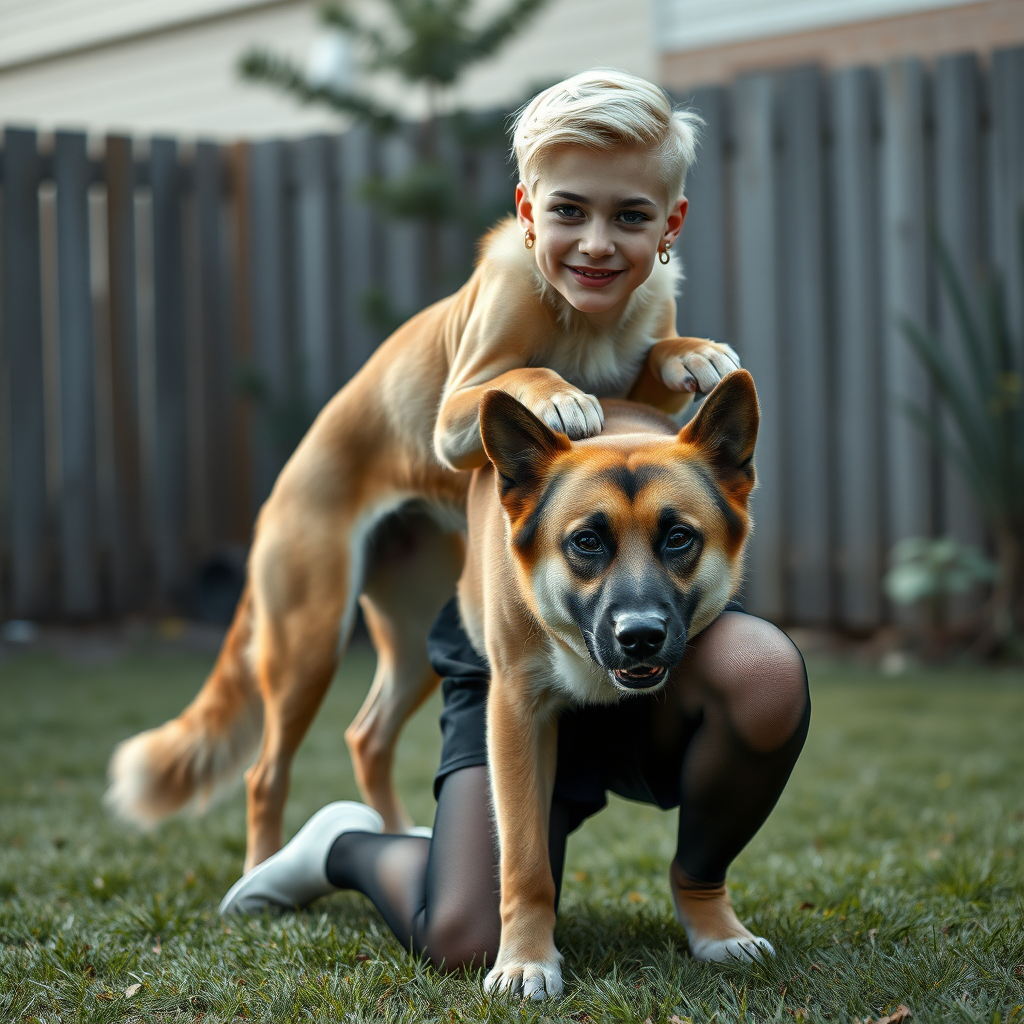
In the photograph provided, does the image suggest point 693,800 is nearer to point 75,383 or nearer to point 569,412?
point 569,412

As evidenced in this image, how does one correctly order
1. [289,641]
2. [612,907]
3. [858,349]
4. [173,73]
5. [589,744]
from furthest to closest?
[173,73]
[858,349]
[289,641]
[612,907]
[589,744]

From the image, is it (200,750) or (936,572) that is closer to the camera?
(200,750)

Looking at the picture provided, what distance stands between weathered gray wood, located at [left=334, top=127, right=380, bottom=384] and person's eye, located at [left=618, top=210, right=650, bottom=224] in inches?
209

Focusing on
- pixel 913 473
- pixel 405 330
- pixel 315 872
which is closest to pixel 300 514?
pixel 405 330

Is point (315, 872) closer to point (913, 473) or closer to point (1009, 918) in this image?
point (1009, 918)

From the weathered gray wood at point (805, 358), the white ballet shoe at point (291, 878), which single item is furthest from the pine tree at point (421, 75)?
the white ballet shoe at point (291, 878)

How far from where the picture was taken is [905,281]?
660cm

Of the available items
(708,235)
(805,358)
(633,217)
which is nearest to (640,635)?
(633,217)

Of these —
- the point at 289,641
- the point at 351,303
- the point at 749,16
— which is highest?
the point at 749,16

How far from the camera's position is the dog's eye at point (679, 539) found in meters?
2.01

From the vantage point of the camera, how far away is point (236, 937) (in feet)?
8.24

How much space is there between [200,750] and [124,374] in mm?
4834

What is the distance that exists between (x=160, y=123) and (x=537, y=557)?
38.9ft

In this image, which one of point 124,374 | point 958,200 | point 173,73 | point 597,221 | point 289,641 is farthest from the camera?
point 173,73
